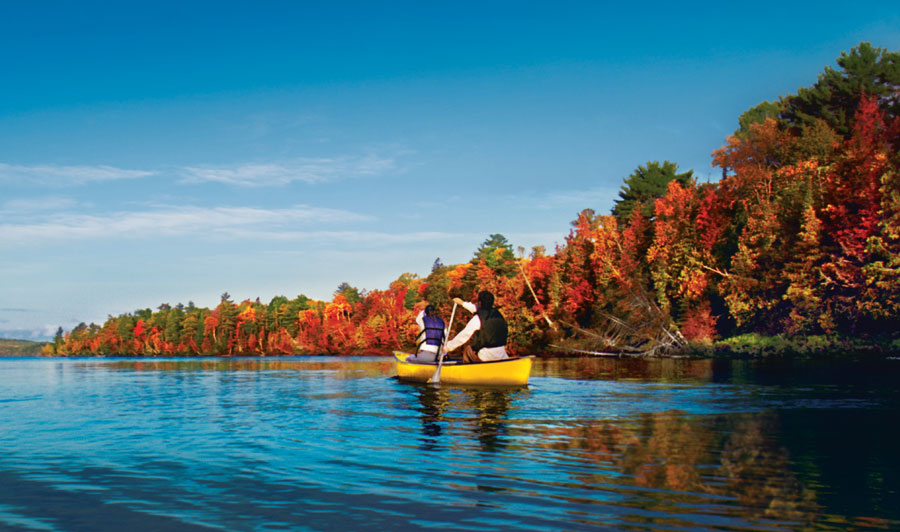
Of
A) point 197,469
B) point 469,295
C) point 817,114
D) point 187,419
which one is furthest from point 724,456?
point 469,295

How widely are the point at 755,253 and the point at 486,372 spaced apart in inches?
1213

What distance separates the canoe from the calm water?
2.29 m

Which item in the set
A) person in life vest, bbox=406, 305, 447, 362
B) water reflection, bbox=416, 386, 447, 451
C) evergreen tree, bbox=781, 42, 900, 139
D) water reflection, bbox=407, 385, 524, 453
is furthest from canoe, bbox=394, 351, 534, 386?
evergreen tree, bbox=781, 42, 900, 139

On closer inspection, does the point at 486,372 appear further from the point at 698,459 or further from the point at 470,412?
the point at 698,459

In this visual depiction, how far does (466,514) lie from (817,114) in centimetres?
6017

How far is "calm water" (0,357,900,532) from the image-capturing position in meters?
6.67

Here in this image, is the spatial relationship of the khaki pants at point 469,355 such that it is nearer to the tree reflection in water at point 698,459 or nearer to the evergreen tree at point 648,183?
the tree reflection in water at point 698,459

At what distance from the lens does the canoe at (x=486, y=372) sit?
20875 mm

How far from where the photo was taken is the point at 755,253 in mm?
45094

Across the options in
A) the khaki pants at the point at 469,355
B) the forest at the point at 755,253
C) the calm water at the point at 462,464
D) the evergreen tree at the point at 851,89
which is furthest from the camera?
the evergreen tree at the point at 851,89

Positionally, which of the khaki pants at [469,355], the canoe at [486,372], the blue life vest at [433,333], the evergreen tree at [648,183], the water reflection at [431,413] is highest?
the evergreen tree at [648,183]

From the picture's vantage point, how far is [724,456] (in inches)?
385

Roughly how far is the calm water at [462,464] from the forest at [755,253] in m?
24.4

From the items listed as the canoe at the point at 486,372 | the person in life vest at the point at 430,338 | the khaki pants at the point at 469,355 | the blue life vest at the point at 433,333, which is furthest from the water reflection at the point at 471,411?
the blue life vest at the point at 433,333
